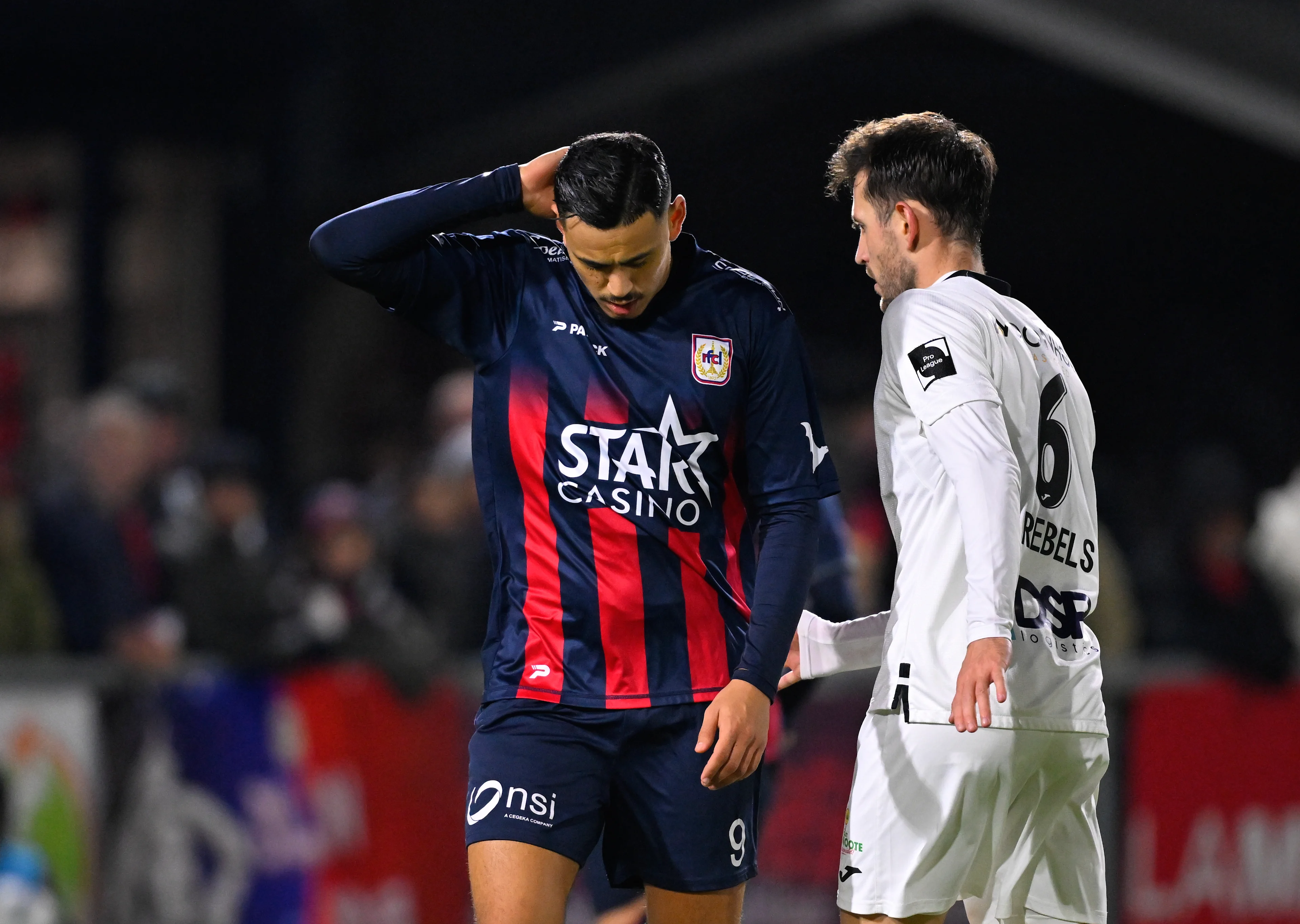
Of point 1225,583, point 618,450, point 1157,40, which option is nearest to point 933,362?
point 618,450

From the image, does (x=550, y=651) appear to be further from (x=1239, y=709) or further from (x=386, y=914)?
(x=1239, y=709)

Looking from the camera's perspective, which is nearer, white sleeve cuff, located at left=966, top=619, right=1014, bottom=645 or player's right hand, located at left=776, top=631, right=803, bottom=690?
white sleeve cuff, located at left=966, top=619, right=1014, bottom=645

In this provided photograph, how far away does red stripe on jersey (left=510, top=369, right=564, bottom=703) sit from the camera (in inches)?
140

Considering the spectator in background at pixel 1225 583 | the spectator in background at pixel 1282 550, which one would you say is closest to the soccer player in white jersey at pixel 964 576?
the spectator in background at pixel 1225 583

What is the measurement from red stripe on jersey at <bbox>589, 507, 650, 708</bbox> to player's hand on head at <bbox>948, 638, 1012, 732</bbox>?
66 centimetres

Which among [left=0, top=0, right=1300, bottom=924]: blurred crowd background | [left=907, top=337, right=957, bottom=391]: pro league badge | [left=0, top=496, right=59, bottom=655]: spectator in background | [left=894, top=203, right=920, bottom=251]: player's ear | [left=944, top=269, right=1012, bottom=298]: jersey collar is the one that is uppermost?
[left=0, top=0, right=1300, bottom=924]: blurred crowd background

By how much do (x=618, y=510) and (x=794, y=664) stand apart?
597 mm

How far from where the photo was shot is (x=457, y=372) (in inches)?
530

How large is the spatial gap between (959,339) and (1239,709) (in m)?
5.08

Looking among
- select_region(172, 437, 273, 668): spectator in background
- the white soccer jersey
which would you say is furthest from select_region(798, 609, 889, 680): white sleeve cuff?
select_region(172, 437, 273, 668): spectator in background

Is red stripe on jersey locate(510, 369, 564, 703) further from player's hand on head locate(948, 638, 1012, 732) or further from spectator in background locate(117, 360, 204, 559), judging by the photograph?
spectator in background locate(117, 360, 204, 559)

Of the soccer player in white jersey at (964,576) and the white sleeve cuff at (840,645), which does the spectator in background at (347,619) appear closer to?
the white sleeve cuff at (840,645)

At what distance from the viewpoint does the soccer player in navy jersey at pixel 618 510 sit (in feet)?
11.4

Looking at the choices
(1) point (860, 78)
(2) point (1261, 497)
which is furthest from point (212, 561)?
(1) point (860, 78)
